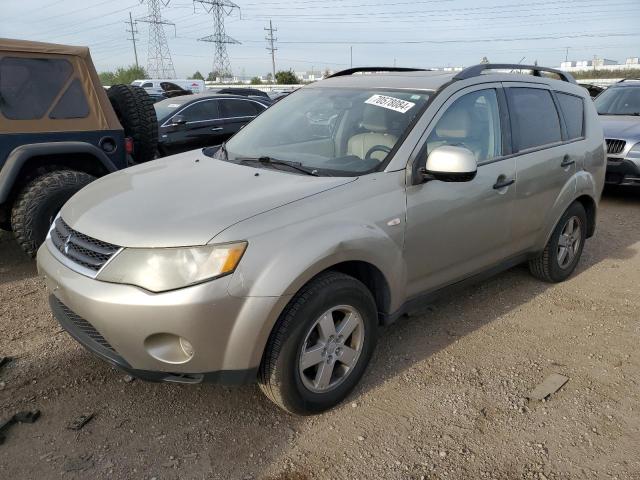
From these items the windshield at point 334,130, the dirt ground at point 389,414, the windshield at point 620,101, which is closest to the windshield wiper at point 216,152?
the windshield at point 334,130

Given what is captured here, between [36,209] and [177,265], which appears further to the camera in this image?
[36,209]

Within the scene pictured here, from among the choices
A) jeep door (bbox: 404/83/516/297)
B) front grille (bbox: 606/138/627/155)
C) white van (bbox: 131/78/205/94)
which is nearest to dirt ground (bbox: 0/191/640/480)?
jeep door (bbox: 404/83/516/297)

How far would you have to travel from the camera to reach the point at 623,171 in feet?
23.7

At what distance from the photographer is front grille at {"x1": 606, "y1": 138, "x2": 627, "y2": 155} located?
7.28 metres

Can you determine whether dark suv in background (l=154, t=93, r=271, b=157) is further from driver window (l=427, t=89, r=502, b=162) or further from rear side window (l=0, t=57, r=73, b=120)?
driver window (l=427, t=89, r=502, b=162)

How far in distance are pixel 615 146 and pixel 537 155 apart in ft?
14.2

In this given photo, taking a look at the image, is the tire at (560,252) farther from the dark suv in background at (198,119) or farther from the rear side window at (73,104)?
the dark suv in background at (198,119)

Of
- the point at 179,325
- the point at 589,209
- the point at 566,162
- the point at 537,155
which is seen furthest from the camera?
the point at 589,209

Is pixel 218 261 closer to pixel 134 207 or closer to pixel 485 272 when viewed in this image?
pixel 134 207

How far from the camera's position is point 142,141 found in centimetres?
559

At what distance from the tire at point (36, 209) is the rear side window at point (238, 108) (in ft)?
18.9

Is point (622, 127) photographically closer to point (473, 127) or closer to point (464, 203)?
point (473, 127)

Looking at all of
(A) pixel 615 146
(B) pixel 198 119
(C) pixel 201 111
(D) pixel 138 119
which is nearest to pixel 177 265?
(D) pixel 138 119

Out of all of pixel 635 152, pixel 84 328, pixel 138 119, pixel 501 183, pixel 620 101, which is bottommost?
pixel 635 152
